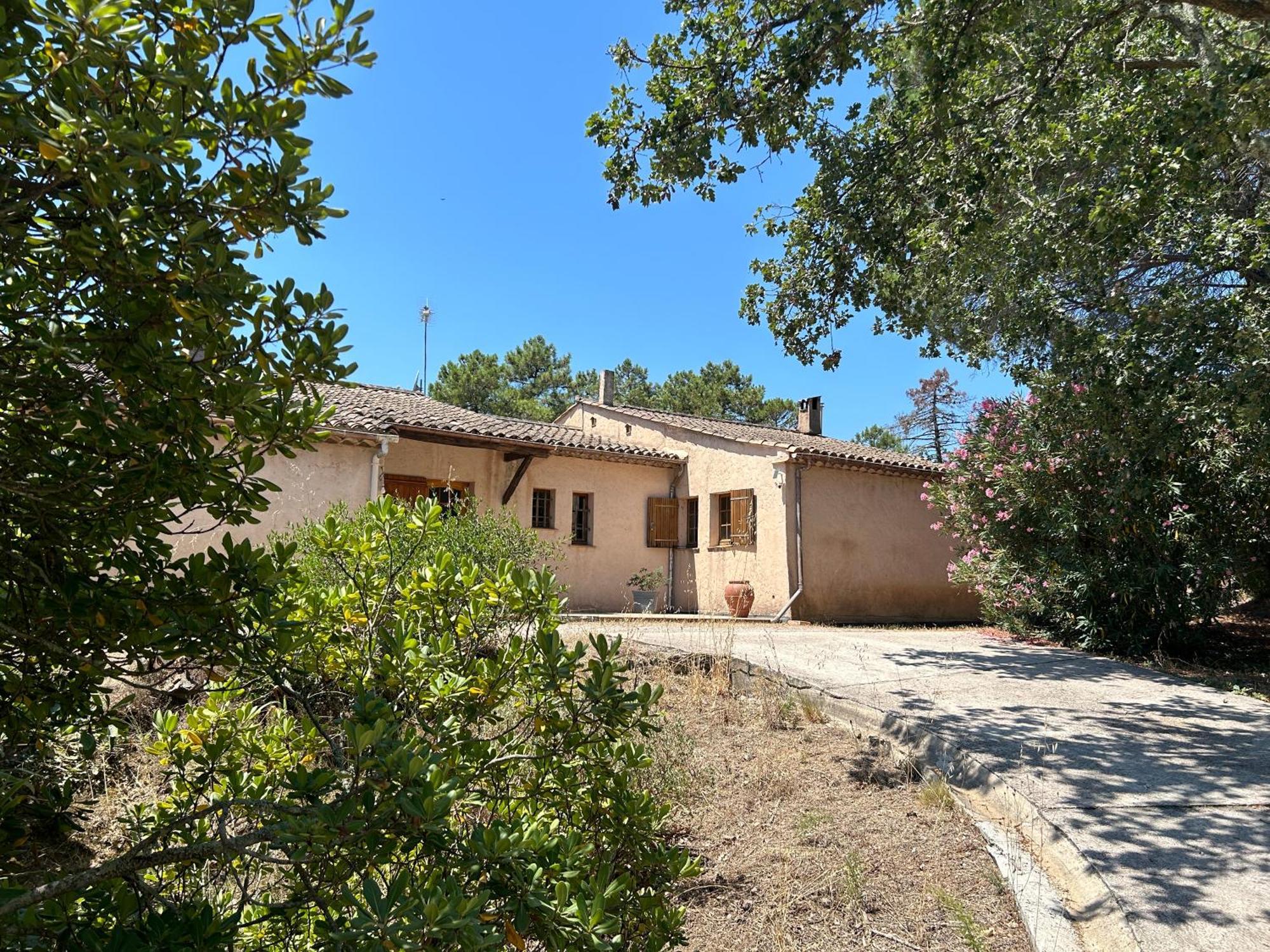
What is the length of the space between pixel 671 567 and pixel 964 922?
1305 centimetres

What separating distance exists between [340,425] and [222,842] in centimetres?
1003

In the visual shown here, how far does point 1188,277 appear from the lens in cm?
789

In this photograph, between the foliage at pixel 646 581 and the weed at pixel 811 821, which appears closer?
the weed at pixel 811 821

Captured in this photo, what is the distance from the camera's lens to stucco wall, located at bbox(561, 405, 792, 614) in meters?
13.8

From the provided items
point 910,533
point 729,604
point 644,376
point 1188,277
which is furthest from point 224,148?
point 644,376

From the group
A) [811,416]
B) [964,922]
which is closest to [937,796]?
[964,922]

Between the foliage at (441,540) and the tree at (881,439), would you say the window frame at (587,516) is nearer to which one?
the foliage at (441,540)

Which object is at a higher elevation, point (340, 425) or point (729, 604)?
point (340, 425)

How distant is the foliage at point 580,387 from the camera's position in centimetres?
3102

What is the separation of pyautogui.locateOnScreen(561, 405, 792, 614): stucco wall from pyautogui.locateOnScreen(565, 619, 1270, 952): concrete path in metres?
4.34

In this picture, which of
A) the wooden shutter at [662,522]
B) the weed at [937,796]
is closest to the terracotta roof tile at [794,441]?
the wooden shutter at [662,522]

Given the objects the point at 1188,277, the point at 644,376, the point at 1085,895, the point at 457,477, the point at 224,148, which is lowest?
the point at 1085,895

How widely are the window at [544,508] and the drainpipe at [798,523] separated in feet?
15.4

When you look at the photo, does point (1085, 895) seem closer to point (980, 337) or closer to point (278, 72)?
point (278, 72)
